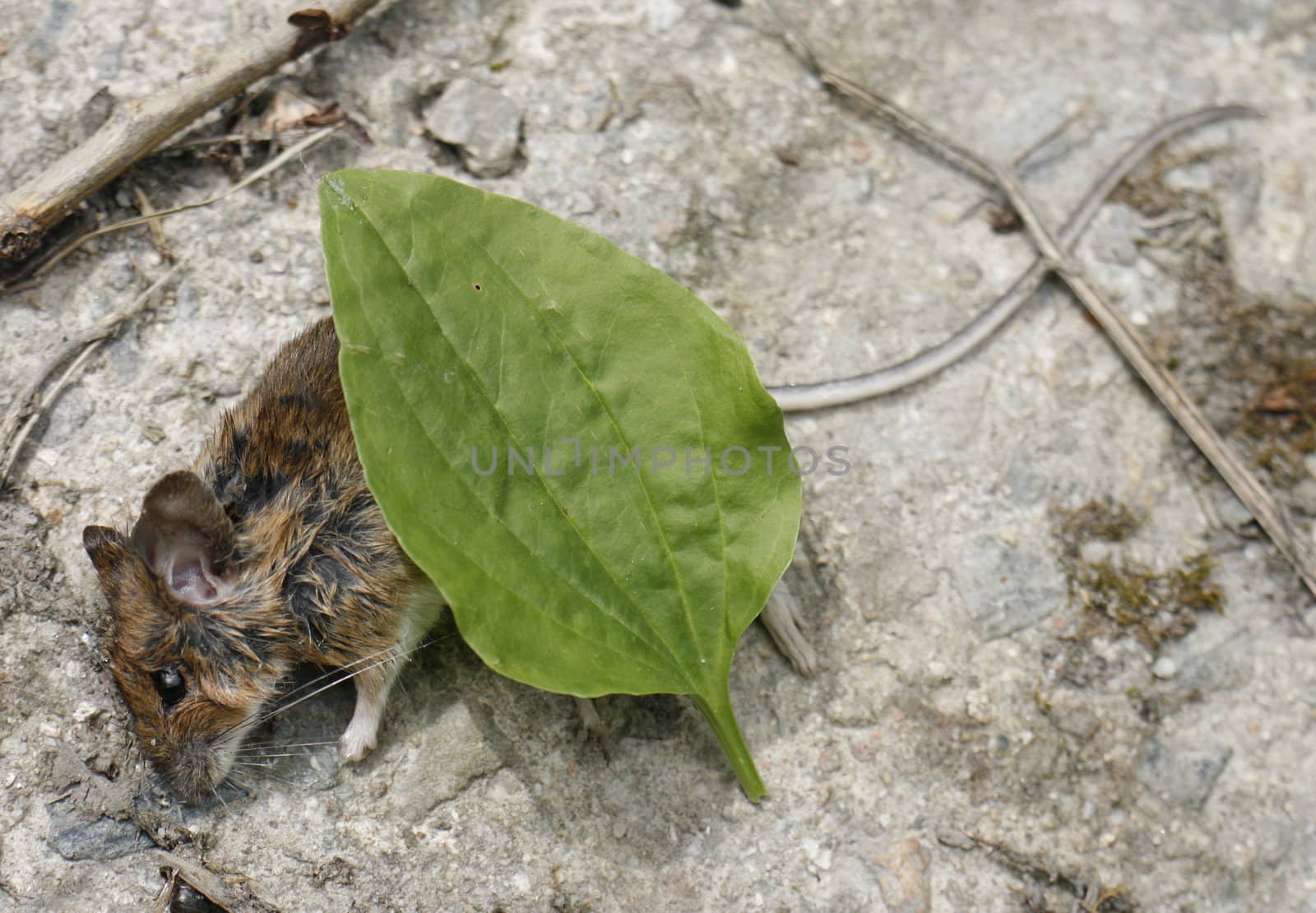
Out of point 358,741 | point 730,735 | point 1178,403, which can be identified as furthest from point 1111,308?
point 358,741

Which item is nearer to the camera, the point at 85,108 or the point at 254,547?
the point at 254,547

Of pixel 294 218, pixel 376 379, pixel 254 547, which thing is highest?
pixel 376 379

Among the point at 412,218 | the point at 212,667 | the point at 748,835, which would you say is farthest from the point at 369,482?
the point at 748,835

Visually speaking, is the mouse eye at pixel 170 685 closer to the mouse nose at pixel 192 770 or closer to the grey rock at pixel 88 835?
the mouse nose at pixel 192 770

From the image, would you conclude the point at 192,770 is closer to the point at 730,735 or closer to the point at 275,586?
the point at 275,586

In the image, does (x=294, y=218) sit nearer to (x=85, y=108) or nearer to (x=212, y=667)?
(x=85, y=108)

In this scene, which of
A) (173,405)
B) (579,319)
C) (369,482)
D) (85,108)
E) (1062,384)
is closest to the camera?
(369,482)
